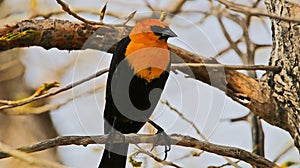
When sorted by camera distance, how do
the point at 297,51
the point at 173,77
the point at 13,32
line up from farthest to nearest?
the point at 173,77
the point at 13,32
the point at 297,51

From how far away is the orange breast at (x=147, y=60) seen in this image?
140 inches

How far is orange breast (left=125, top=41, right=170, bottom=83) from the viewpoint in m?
3.56

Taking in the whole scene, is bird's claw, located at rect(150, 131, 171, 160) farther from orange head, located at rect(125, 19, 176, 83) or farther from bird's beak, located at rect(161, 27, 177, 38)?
bird's beak, located at rect(161, 27, 177, 38)

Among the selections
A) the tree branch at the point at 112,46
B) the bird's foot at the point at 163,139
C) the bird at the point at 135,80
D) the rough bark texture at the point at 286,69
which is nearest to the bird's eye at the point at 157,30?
the bird at the point at 135,80

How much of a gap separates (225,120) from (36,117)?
252cm

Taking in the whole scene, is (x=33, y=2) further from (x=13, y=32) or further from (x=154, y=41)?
(x=154, y=41)

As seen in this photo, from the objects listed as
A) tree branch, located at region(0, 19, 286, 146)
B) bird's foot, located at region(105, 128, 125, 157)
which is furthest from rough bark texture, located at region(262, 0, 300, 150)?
bird's foot, located at region(105, 128, 125, 157)

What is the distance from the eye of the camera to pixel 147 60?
11.7 ft

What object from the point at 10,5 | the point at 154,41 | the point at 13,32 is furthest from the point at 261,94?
the point at 10,5

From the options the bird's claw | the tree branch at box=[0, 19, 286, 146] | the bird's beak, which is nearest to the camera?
the bird's claw

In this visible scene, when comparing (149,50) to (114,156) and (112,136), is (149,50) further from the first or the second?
(114,156)

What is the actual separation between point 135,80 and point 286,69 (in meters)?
0.87

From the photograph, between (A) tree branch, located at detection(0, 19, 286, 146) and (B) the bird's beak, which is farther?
(A) tree branch, located at detection(0, 19, 286, 146)

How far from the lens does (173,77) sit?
4.11 metres
